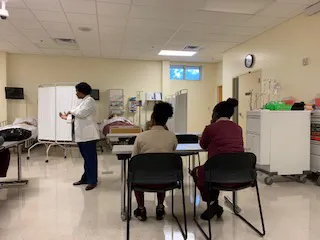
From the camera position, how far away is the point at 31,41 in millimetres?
6590

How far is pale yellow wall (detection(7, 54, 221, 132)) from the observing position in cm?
812

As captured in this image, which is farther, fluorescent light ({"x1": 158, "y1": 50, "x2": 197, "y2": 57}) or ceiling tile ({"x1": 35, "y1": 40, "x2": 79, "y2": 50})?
fluorescent light ({"x1": 158, "y1": 50, "x2": 197, "y2": 57})

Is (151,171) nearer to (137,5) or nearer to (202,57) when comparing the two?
(137,5)

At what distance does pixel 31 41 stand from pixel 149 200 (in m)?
5.46

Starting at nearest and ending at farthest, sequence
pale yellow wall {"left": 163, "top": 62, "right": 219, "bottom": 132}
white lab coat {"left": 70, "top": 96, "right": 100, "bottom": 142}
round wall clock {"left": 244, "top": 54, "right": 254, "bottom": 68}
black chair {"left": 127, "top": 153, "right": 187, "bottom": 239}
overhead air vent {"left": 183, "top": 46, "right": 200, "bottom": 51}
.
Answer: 1. black chair {"left": 127, "top": 153, "right": 187, "bottom": 239}
2. white lab coat {"left": 70, "top": 96, "right": 100, "bottom": 142}
3. round wall clock {"left": 244, "top": 54, "right": 254, "bottom": 68}
4. overhead air vent {"left": 183, "top": 46, "right": 200, "bottom": 51}
5. pale yellow wall {"left": 163, "top": 62, "right": 219, "bottom": 132}

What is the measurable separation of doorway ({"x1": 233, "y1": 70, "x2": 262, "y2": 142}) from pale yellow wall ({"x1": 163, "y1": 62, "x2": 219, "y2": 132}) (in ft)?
7.14

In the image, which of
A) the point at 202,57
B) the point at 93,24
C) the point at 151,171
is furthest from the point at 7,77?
the point at 151,171

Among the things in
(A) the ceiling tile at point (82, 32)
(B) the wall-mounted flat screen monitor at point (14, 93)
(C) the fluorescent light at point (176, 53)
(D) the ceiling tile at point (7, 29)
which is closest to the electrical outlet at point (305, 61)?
(C) the fluorescent light at point (176, 53)

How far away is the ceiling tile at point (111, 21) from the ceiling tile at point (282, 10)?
2.55 m

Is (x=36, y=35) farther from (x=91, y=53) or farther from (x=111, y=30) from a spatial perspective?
(x=91, y=53)

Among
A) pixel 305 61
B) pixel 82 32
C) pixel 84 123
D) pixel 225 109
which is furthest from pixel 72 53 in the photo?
pixel 225 109

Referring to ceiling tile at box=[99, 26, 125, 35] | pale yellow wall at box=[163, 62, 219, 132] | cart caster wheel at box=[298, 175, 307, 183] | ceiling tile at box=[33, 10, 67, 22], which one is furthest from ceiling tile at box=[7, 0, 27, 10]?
pale yellow wall at box=[163, 62, 219, 132]

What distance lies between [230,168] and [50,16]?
172 inches

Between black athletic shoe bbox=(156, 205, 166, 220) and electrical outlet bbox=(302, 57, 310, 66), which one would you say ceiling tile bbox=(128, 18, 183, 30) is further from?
black athletic shoe bbox=(156, 205, 166, 220)
